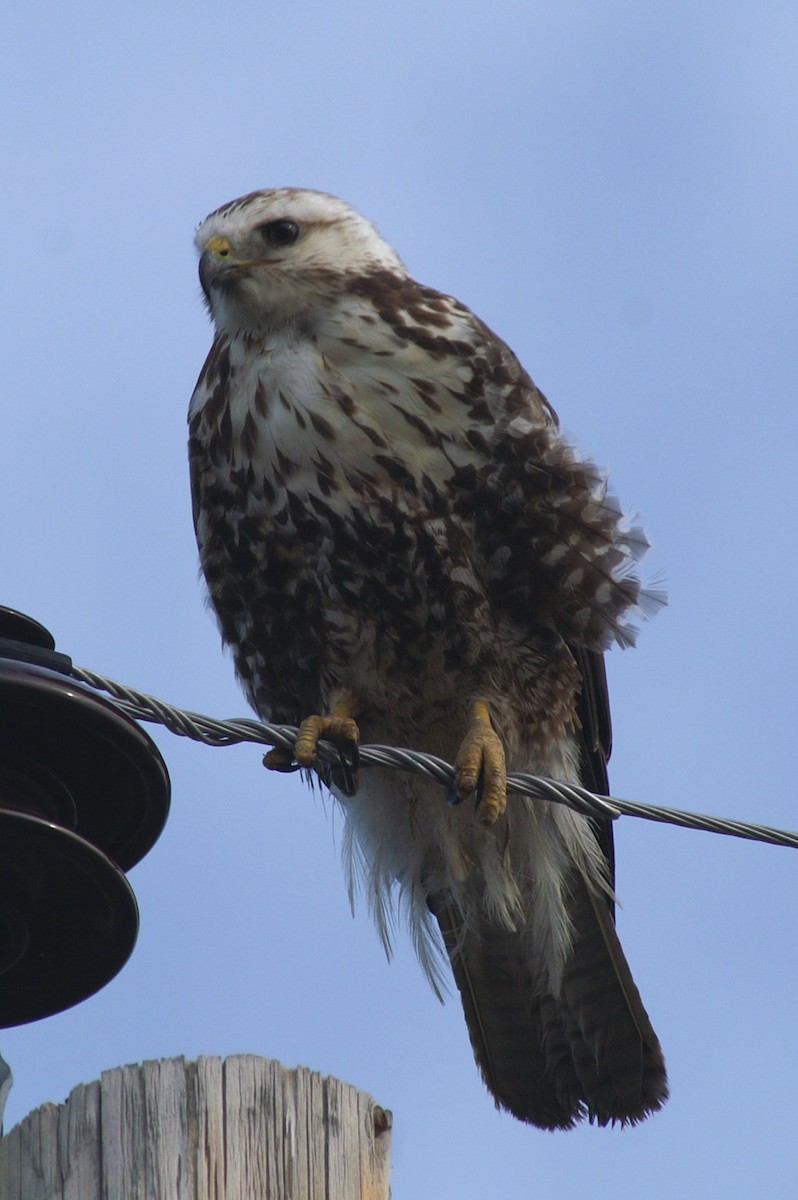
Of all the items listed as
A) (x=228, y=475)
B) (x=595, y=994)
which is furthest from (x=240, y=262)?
(x=595, y=994)

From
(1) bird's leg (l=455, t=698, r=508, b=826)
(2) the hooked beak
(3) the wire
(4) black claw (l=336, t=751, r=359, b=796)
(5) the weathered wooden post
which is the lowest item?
(5) the weathered wooden post

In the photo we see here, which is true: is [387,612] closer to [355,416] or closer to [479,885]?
[355,416]

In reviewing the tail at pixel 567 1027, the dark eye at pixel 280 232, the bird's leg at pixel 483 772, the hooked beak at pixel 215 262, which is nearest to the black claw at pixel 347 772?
the bird's leg at pixel 483 772

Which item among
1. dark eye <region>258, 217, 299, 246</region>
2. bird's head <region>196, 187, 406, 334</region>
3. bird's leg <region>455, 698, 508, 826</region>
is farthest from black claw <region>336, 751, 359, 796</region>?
dark eye <region>258, 217, 299, 246</region>

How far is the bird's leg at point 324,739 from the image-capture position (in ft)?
14.1

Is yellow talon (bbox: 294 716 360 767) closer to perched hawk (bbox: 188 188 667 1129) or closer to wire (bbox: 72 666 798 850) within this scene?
perched hawk (bbox: 188 188 667 1129)

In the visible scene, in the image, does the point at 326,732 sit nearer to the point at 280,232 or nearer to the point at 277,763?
the point at 277,763

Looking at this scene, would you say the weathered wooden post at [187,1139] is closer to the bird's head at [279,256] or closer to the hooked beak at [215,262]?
the bird's head at [279,256]

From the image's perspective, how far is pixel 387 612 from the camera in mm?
4668

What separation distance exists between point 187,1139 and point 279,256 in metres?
3.25

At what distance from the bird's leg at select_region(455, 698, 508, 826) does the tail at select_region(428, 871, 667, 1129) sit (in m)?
Result: 0.77

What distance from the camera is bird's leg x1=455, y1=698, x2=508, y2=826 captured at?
14.5 feet

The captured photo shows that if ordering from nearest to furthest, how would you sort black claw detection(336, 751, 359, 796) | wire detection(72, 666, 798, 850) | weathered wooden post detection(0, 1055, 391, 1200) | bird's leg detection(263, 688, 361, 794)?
1. weathered wooden post detection(0, 1055, 391, 1200)
2. wire detection(72, 666, 798, 850)
3. black claw detection(336, 751, 359, 796)
4. bird's leg detection(263, 688, 361, 794)

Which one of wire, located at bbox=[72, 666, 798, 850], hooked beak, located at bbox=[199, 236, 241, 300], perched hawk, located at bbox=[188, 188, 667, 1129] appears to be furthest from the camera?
hooked beak, located at bbox=[199, 236, 241, 300]
